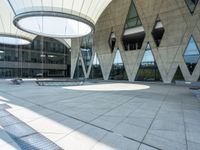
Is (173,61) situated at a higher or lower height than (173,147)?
higher

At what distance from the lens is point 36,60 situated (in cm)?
4931

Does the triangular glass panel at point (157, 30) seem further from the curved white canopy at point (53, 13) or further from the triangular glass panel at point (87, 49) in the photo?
the triangular glass panel at point (87, 49)

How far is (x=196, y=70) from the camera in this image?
2095 centimetres

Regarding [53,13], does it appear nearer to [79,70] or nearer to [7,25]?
[7,25]

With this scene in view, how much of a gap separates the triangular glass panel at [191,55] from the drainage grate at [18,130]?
2110cm

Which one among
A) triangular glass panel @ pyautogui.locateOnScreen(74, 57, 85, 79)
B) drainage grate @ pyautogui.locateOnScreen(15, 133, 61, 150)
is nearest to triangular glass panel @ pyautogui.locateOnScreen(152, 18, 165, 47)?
triangular glass panel @ pyautogui.locateOnScreen(74, 57, 85, 79)

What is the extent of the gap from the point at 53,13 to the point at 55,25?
20.3 ft

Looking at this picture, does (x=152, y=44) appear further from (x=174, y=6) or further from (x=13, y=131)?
(x=13, y=131)

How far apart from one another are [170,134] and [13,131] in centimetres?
423

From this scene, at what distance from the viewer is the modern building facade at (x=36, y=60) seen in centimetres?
4403

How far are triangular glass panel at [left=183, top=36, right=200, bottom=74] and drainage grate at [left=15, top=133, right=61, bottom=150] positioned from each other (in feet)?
69.9

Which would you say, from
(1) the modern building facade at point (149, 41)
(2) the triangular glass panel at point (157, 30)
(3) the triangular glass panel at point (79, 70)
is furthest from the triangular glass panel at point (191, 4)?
(3) the triangular glass panel at point (79, 70)

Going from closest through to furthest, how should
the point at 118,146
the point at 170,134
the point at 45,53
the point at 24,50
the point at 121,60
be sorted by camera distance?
1. the point at 118,146
2. the point at 170,134
3. the point at 121,60
4. the point at 24,50
5. the point at 45,53

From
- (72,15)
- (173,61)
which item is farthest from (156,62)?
(72,15)
